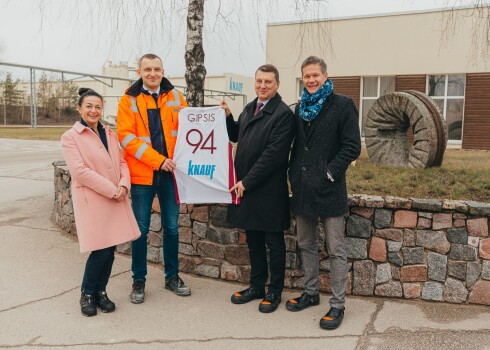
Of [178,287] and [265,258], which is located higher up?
[265,258]

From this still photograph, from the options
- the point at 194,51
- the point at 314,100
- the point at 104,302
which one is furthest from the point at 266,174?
the point at 194,51

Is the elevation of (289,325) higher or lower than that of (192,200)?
lower

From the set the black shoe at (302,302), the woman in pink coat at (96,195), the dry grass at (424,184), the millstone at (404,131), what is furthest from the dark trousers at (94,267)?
the millstone at (404,131)

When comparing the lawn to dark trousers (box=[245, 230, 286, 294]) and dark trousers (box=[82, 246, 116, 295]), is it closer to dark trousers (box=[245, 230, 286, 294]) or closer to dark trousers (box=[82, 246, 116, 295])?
dark trousers (box=[245, 230, 286, 294])

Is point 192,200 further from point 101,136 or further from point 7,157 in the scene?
A: point 7,157

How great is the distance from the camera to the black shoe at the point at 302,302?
167 inches

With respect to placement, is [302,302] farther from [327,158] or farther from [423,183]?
[423,183]


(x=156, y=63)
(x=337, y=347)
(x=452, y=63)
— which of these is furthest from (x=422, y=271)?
(x=452, y=63)

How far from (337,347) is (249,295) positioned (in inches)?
42.5

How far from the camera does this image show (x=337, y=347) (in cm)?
359

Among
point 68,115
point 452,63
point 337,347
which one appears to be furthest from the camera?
point 68,115

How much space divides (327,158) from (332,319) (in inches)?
50.2

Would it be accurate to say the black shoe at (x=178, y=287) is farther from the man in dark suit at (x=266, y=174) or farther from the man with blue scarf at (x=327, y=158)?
the man with blue scarf at (x=327, y=158)

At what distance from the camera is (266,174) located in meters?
4.11
